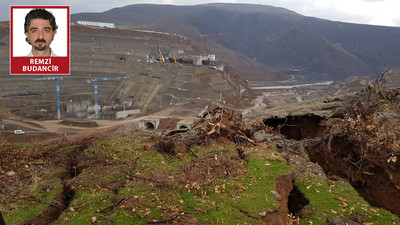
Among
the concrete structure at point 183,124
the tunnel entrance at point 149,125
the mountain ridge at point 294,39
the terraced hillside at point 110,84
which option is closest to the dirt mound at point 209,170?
the concrete structure at point 183,124

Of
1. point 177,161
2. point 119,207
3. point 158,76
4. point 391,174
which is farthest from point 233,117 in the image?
point 158,76

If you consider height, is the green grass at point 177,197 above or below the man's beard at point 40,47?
below

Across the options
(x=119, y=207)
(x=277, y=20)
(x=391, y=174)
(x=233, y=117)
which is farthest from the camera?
(x=277, y=20)

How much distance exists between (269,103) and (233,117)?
150 ft

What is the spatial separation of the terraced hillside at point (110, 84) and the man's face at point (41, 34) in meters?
32.7

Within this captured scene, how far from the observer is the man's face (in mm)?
12391

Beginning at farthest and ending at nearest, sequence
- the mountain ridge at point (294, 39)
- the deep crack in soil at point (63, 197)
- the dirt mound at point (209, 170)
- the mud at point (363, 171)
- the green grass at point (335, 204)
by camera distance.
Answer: the mountain ridge at point (294, 39) → the mud at point (363, 171) → the dirt mound at point (209, 170) → the green grass at point (335, 204) → the deep crack in soil at point (63, 197)

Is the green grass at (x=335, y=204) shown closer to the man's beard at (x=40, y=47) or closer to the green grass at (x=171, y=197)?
the green grass at (x=171, y=197)

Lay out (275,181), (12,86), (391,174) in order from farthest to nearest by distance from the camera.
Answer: (12,86), (391,174), (275,181)

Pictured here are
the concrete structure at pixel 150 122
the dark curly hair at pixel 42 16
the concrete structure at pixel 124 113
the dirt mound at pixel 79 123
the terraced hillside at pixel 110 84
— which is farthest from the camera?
the terraced hillside at pixel 110 84

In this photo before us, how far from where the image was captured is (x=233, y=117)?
965cm

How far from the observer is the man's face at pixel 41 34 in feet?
40.7

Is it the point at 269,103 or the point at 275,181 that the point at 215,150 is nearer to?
the point at 275,181

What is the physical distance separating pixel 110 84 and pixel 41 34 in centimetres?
4159
